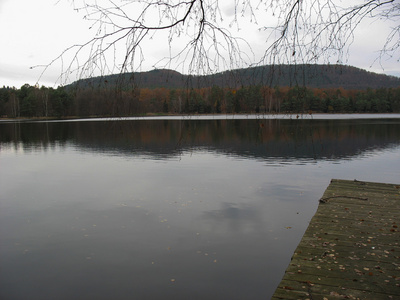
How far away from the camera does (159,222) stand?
1021cm

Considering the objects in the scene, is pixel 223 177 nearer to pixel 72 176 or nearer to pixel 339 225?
pixel 72 176

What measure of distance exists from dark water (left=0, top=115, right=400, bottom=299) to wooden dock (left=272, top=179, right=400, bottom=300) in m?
1.13

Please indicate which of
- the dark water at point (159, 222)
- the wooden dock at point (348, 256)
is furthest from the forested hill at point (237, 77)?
the wooden dock at point (348, 256)

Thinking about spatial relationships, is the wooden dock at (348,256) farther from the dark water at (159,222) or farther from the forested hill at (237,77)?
the forested hill at (237,77)

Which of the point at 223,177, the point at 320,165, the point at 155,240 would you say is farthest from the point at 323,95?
the point at 320,165

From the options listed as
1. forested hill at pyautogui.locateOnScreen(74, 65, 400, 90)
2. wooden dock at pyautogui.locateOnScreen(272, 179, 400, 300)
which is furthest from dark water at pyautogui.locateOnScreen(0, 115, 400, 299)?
wooden dock at pyautogui.locateOnScreen(272, 179, 400, 300)

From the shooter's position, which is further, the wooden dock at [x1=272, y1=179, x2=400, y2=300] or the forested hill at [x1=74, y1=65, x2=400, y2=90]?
the wooden dock at [x1=272, y1=179, x2=400, y2=300]

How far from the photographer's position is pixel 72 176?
56.9ft

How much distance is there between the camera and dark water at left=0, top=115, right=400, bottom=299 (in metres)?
6.69

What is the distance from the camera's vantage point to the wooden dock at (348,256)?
189 inches

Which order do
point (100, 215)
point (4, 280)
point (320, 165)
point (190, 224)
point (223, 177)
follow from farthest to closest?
point (320, 165), point (223, 177), point (100, 215), point (190, 224), point (4, 280)

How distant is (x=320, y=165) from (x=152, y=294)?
650 inches

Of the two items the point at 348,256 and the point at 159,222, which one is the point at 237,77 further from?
the point at 159,222

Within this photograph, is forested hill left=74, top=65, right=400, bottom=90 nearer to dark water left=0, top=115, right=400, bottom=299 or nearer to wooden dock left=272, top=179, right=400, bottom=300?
dark water left=0, top=115, right=400, bottom=299
